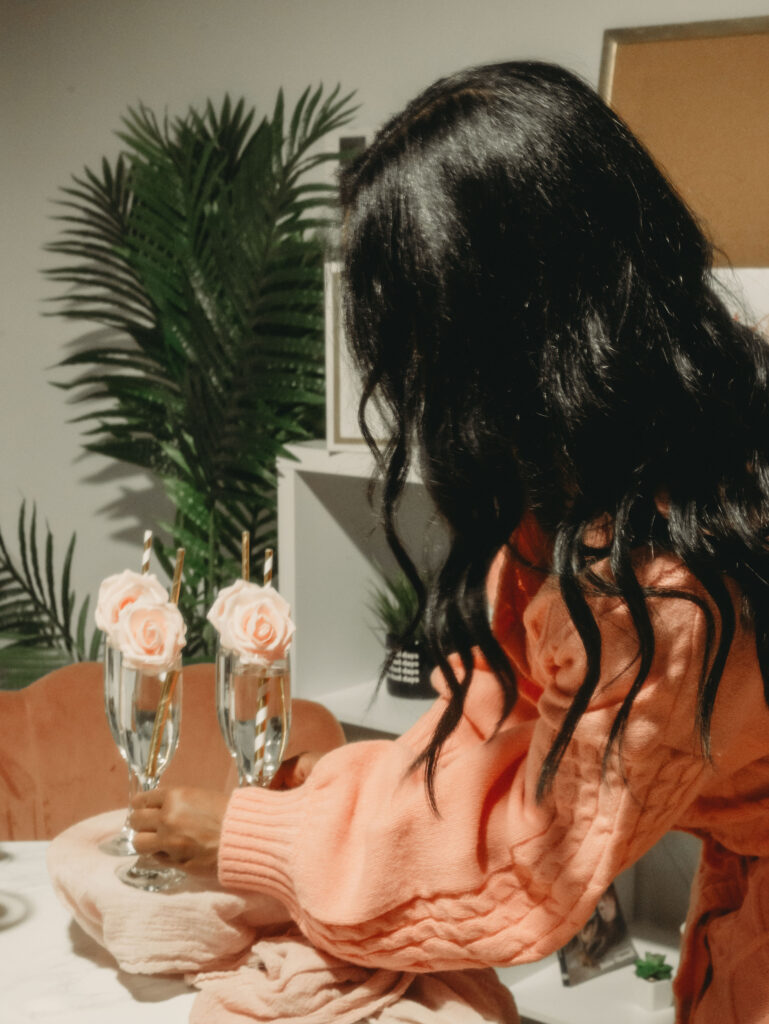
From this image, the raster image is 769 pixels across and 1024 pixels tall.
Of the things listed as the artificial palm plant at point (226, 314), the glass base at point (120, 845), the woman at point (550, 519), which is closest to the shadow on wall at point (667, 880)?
the artificial palm plant at point (226, 314)

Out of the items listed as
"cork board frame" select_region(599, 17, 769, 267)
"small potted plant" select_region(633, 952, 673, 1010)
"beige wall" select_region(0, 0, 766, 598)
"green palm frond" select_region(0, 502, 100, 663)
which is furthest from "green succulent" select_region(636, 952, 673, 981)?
"beige wall" select_region(0, 0, 766, 598)

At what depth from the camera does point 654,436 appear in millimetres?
715

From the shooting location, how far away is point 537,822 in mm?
745

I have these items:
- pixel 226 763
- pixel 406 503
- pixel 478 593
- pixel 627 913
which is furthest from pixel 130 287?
pixel 478 593

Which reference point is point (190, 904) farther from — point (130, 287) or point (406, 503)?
point (130, 287)

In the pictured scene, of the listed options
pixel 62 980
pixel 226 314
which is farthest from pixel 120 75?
pixel 62 980

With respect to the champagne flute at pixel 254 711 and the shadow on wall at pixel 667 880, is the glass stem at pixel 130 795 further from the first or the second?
the shadow on wall at pixel 667 880

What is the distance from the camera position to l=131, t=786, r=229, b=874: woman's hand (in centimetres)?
84

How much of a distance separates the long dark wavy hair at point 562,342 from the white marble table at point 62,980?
0.33 meters

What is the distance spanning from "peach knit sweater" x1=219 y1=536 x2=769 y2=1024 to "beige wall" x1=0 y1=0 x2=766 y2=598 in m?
1.30

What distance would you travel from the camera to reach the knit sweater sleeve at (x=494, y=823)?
2.26 ft

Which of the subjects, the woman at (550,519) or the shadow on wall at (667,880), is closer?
the woman at (550,519)

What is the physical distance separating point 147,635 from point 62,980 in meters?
0.27

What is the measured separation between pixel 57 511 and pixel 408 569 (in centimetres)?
202
